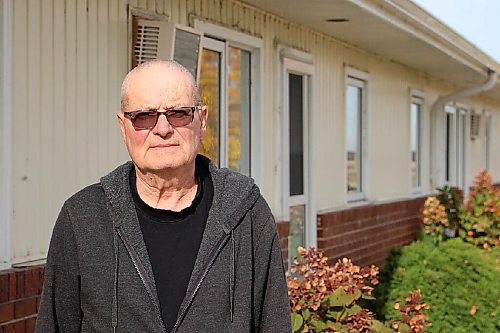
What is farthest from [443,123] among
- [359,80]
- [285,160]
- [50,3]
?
[50,3]

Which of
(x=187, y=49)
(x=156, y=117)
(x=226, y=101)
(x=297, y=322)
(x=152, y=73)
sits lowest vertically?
(x=297, y=322)

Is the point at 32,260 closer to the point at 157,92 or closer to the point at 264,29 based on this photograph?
the point at 157,92

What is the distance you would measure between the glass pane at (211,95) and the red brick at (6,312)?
2155 millimetres

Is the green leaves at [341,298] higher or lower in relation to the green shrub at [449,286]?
higher

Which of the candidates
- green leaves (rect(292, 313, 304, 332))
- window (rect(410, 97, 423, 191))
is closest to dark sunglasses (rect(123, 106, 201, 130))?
green leaves (rect(292, 313, 304, 332))

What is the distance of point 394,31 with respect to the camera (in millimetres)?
8055

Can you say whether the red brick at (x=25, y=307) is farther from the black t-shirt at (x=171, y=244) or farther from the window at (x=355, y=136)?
the window at (x=355, y=136)

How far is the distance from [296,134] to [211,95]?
185 centimetres

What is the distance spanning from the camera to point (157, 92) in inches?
101

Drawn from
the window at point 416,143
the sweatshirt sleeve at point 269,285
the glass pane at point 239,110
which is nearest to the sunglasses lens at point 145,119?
the sweatshirt sleeve at point 269,285

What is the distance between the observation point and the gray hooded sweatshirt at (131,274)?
253 centimetres

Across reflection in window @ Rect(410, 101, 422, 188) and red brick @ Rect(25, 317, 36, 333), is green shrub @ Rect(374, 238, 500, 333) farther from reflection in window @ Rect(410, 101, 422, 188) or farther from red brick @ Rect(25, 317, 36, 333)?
reflection in window @ Rect(410, 101, 422, 188)

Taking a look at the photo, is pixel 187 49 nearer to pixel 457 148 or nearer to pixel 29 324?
pixel 29 324

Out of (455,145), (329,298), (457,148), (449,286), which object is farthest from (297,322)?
(457,148)
